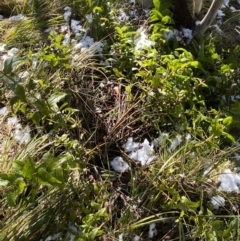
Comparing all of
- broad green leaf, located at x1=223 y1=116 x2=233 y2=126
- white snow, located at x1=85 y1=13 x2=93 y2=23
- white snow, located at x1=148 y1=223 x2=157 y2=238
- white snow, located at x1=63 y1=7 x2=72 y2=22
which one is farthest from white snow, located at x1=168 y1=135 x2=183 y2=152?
white snow, located at x1=63 y1=7 x2=72 y2=22

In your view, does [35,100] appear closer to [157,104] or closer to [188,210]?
[157,104]

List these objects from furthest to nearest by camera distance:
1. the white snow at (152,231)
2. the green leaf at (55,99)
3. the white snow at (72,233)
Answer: the green leaf at (55,99) → the white snow at (152,231) → the white snow at (72,233)

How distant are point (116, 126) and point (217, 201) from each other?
0.57 metres

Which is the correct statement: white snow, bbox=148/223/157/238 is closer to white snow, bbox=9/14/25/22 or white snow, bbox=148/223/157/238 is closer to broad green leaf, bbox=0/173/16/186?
broad green leaf, bbox=0/173/16/186

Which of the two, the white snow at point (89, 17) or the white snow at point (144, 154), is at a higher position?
the white snow at point (89, 17)

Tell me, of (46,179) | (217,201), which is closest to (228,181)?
(217,201)

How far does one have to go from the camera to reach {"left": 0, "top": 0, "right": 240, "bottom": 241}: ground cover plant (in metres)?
1.62

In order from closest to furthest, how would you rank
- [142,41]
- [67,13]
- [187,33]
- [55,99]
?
[55,99] → [142,41] → [187,33] → [67,13]

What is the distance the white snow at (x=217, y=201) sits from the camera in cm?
177

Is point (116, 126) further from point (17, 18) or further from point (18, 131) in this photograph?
point (17, 18)

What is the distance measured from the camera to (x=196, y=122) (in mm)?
1952

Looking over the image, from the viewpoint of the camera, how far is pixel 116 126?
6.44 feet

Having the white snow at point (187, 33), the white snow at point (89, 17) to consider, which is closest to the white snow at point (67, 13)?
the white snow at point (89, 17)

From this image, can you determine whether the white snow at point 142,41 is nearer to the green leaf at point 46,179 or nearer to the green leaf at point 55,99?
the green leaf at point 55,99
